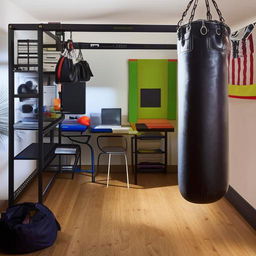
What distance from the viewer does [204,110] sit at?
6.16 feet

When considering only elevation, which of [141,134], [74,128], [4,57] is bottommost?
[141,134]

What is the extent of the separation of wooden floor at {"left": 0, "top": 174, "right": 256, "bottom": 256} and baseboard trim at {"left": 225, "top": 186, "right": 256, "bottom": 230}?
6cm

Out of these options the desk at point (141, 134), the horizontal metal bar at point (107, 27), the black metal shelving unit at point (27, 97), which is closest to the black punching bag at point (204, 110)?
the horizontal metal bar at point (107, 27)

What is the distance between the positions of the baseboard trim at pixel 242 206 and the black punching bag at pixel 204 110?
2114 mm

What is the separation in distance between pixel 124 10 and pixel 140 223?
2292 millimetres

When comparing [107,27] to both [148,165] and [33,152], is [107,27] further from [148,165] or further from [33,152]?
[148,165]

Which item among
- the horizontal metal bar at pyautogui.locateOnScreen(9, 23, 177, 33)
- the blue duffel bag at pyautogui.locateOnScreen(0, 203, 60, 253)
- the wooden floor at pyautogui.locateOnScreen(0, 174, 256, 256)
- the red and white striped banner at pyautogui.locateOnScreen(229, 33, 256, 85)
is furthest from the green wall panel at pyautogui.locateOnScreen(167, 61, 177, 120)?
the blue duffel bag at pyautogui.locateOnScreen(0, 203, 60, 253)

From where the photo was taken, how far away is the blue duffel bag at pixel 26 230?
316 cm

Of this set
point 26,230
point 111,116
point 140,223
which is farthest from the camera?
point 111,116

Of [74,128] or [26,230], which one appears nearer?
[26,230]

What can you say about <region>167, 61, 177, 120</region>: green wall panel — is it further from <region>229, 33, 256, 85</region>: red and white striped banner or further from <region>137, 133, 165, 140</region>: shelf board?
<region>229, 33, 256, 85</region>: red and white striped banner

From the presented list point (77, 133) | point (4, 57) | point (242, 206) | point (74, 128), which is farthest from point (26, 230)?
point (77, 133)

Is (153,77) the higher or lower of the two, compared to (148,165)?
higher

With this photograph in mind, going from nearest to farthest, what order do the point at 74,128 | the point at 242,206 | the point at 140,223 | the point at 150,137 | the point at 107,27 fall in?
the point at 107,27
the point at 140,223
the point at 242,206
the point at 74,128
the point at 150,137
